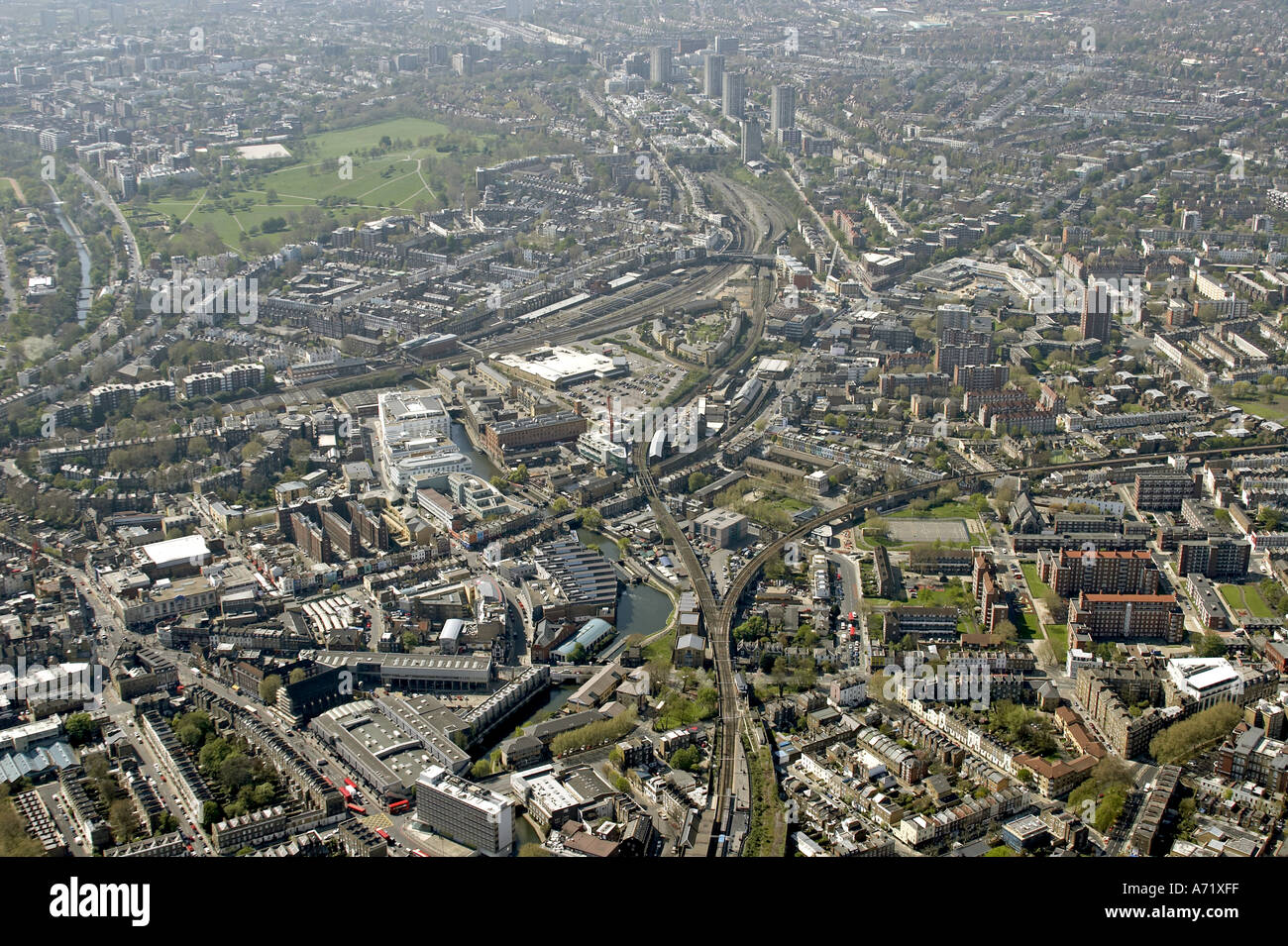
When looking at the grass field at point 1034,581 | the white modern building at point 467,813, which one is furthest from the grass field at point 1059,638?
the white modern building at point 467,813

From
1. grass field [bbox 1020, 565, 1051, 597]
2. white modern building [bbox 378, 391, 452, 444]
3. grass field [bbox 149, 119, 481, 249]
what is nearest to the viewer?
grass field [bbox 1020, 565, 1051, 597]

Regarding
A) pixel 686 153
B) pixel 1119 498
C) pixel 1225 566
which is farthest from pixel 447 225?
pixel 1225 566

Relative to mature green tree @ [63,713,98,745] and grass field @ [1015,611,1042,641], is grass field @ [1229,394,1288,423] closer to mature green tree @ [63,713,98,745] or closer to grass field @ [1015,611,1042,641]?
grass field @ [1015,611,1042,641]

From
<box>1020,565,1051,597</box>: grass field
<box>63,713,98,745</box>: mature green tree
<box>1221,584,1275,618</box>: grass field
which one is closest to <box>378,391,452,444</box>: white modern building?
<box>63,713,98,745</box>: mature green tree

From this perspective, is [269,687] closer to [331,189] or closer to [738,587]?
[738,587]

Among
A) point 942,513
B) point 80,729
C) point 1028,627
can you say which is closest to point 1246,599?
point 1028,627

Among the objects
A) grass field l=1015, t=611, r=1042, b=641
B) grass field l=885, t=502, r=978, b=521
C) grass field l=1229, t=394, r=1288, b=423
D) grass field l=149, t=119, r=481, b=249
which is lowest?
grass field l=1015, t=611, r=1042, b=641

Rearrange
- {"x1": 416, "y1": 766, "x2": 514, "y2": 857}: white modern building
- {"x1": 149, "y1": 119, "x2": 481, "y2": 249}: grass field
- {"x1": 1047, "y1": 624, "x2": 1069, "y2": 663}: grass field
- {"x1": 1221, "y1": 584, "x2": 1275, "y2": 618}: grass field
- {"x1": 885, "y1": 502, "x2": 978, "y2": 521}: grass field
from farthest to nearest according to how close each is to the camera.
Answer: {"x1": 149, "y1": 119, "x2": 481, "y2": 249}: grass field, {"x1": 885, "y1": 502, "x2": 978, "y2": 521}: grass field, {"x1": 1221, "y1": 584, "x2": 1275, "y2": 618}: grass field, {"x1": 1047, "y1": 624, "x2": 1069, "y2": 663}: grass field, {"x1": 416, "y1": 766, "x2": 514, "y2": 857}: white modern building
